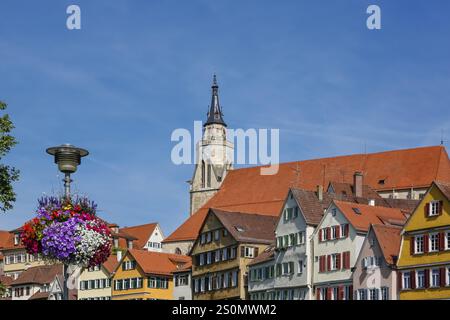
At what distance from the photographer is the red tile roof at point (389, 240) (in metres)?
66.1

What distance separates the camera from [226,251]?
87.6 meters

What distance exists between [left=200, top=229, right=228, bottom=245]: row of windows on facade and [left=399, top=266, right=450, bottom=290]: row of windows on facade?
26.2m

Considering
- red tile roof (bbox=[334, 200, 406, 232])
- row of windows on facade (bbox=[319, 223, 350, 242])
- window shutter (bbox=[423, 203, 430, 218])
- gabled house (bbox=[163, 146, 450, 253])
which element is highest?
gabled house (bbox=[163, 146, 450, 253])

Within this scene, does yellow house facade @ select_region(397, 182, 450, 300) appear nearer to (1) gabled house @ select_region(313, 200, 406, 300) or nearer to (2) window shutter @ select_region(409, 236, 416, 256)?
(2) window shutter @ select_region(409, 236, 416, 256)

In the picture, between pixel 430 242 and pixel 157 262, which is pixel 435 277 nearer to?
pixel 430 242

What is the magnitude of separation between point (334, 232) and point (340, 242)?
1.43 metres

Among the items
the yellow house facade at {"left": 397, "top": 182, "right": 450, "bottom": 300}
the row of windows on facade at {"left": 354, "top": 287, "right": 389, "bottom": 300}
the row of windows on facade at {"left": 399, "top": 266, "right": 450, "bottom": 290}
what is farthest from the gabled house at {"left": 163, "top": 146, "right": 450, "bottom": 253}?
the row of windows on facade at {"left": 399, "top": 266, "right": 450, "bottom": 290}

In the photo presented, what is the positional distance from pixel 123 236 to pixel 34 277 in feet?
60.1

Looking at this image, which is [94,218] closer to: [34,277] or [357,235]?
[357,235]

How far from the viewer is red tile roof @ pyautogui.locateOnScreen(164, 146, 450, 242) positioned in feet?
387

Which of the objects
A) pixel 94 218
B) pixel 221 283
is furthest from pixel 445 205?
pixel 94 218

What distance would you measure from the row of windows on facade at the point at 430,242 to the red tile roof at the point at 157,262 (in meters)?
38.0

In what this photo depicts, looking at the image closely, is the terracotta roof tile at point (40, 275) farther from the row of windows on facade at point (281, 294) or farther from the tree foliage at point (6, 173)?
the tree foliage at point (6, 173)
